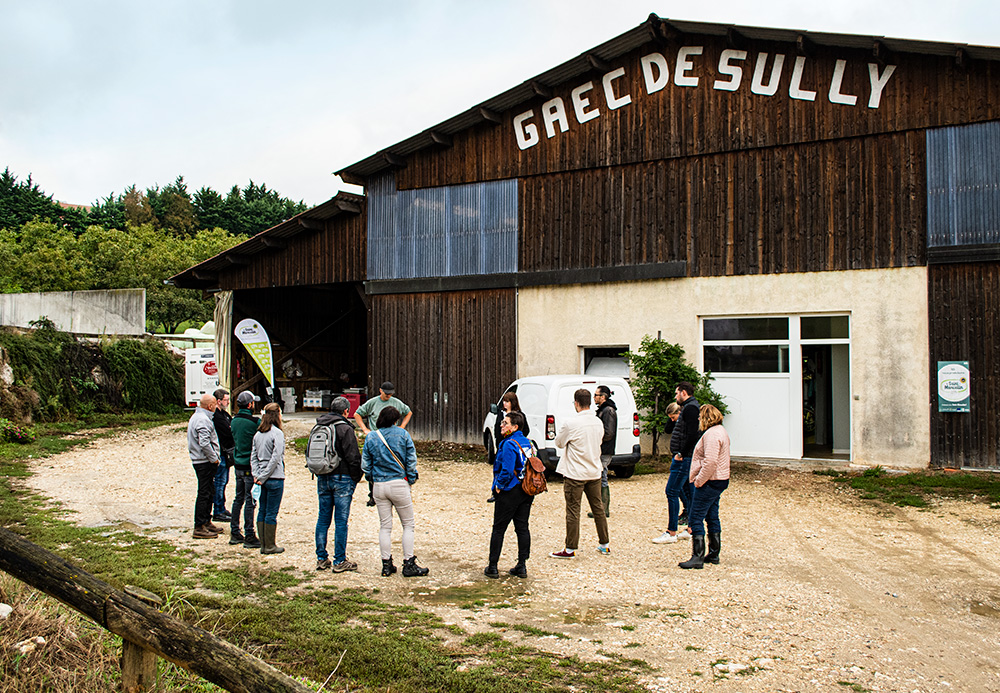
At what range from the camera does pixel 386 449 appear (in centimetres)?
761

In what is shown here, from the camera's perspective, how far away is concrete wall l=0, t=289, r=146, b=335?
2852cm

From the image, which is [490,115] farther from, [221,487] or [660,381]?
[221,487]

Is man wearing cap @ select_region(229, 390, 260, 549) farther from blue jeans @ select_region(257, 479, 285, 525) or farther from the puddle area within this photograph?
the puddle area

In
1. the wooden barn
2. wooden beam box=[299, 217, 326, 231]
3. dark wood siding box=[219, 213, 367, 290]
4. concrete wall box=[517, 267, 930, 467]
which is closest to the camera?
the wooden barn

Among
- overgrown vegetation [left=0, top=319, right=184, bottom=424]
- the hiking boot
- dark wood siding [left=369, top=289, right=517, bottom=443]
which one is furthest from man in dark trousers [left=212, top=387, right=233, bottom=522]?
overgrown vegetation [left=0, top=319, right=184, bottom=424]

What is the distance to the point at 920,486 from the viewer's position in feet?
40.9

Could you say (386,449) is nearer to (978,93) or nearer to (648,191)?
(648,191)

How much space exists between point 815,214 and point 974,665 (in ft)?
35.1

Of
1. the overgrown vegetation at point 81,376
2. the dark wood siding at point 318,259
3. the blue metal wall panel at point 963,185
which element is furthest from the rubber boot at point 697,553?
the overgrown vegetation at point 81,376

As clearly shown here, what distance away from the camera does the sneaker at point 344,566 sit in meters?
7.68

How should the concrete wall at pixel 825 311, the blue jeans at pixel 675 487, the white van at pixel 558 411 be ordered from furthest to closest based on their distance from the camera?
the concrete wall at pixel 825 311, the white van at pixel 558 411, the blue jeans at pixel 675 487

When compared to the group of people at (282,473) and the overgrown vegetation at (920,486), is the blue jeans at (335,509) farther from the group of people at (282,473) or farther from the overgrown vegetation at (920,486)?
the overgrown vegetation at (920,486)

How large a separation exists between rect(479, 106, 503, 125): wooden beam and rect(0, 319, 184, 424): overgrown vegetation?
1420 centimetres

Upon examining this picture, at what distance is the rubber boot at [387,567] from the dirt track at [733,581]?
11 cm
